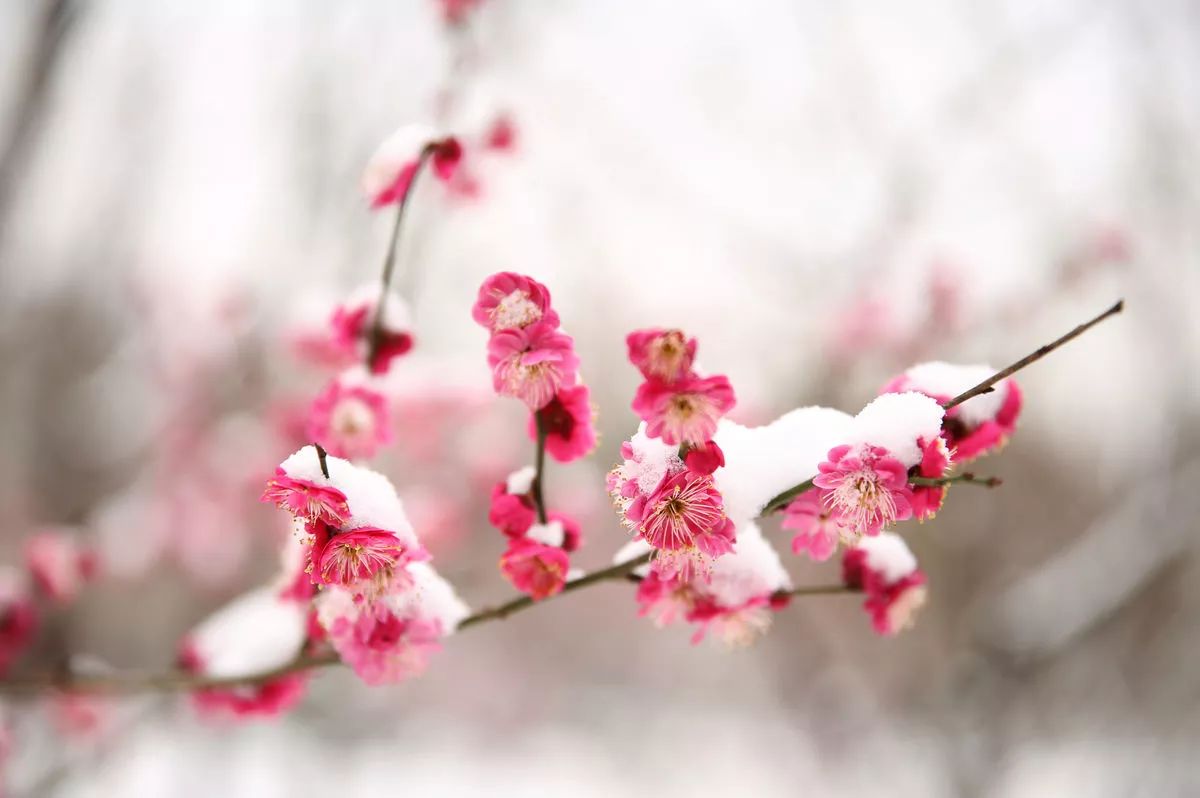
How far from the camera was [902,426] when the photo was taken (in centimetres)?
73

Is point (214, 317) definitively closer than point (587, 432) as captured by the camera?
No

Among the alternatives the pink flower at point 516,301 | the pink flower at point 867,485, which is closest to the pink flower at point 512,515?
the pink flower at point 516,301

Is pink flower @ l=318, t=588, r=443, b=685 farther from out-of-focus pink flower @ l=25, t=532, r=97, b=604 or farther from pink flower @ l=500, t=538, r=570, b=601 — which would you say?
out-of-focus pink flower @ l=25, t=532, r=97, b=604

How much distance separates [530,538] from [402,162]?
23.5 inches

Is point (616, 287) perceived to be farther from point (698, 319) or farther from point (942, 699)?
point (942, 699)

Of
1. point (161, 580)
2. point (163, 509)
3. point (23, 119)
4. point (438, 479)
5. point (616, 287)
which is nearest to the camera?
point (23, 119)

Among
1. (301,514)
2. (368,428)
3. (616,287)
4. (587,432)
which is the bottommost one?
(301,514)

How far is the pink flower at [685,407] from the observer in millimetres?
682

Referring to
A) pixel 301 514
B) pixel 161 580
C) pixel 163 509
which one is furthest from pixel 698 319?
pixel 161 580

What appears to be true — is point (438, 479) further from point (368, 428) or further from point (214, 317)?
point (368, 428)

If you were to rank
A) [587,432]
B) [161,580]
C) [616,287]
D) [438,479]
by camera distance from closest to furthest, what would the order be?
[587,432], [438,479], [616,287], [161,580]

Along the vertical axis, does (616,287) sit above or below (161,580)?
above

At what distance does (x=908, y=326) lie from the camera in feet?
10.2

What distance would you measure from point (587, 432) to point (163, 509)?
3590 mm
